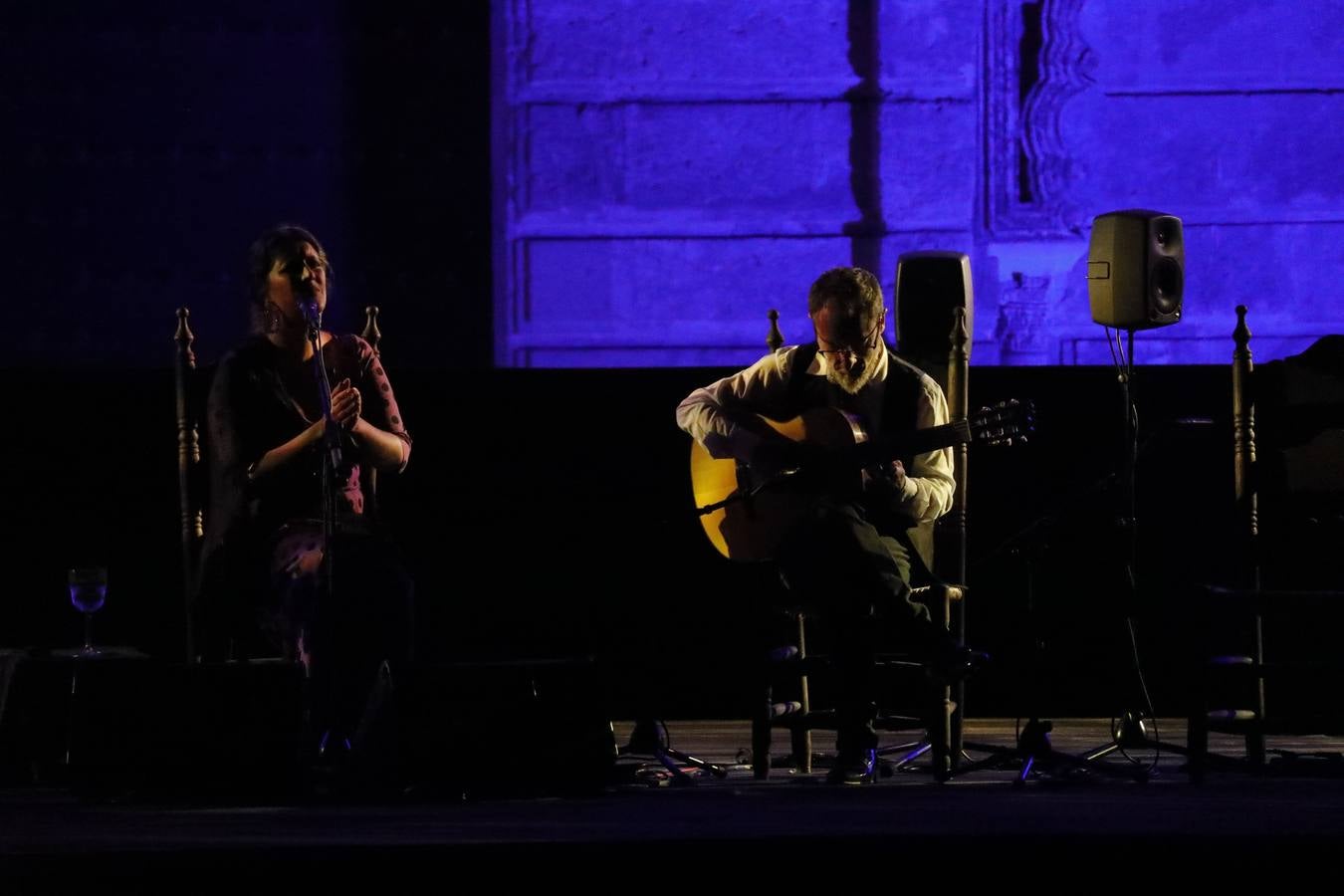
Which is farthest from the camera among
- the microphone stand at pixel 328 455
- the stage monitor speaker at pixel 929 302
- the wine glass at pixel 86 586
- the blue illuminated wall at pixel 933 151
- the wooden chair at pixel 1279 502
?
the blue illuminated wall at pixel 933 151

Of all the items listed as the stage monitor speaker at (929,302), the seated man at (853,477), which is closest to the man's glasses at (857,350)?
the seated man at (853,477)

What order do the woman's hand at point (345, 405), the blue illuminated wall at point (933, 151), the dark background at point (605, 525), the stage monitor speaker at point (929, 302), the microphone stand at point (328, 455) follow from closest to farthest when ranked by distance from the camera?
the microphone stand at point (328, 455) → the woman's hand at point (345, 405) → the stage monitor speaker at point (929, 302) → the dark background at point (605, 525) → the blue illuminated wall at point (933, 151)

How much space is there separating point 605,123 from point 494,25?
0.56 m

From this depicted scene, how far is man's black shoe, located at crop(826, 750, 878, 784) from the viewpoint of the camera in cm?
367

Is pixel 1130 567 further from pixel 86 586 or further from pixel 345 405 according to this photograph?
pixel 86 586

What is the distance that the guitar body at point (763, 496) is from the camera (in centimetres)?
386

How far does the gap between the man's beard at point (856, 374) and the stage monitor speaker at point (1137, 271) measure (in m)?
0.72

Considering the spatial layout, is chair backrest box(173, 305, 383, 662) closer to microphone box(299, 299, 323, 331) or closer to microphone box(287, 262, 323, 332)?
microphone box(287, 262, 323, 332)

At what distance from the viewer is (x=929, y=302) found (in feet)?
14.2

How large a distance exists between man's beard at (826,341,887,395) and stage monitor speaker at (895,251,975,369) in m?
0.39

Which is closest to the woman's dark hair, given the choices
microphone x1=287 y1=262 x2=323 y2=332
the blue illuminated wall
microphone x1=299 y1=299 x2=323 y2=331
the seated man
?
microphone x1=287 y1=262 x2=323 y2=332

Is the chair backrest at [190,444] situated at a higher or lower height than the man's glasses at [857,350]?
lower

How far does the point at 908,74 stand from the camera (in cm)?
684

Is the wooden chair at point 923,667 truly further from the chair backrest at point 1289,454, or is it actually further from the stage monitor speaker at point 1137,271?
the chair backrest at point 1289,454
